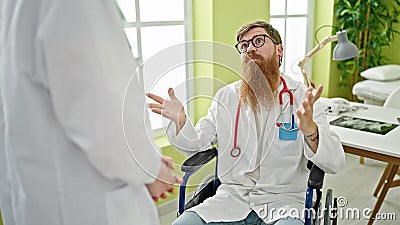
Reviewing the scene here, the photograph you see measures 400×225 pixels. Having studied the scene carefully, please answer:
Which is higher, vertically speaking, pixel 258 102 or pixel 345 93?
pixel 258 102

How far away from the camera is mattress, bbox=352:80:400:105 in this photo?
3.27 meters

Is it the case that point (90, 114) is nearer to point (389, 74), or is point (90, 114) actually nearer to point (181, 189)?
point (181, 189)

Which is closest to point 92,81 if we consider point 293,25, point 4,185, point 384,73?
point 4,185

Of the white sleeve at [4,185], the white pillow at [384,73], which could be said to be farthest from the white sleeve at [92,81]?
the white pillow at [384,73]

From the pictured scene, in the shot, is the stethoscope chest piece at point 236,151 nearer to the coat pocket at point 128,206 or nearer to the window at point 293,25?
the coat pocket at point 128,206

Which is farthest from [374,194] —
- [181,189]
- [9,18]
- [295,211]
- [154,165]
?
[9,18]

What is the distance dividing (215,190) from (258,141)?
30 cm

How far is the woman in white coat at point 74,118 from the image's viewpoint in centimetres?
76

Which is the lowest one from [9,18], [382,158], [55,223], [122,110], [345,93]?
[345,93]

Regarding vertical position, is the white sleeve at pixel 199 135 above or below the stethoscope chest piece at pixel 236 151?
above

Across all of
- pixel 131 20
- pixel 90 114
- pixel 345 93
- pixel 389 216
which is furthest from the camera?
pixel 345 93

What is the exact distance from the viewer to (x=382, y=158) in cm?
178

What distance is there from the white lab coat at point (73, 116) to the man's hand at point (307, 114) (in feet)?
2.24

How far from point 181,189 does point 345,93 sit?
3191 mm
